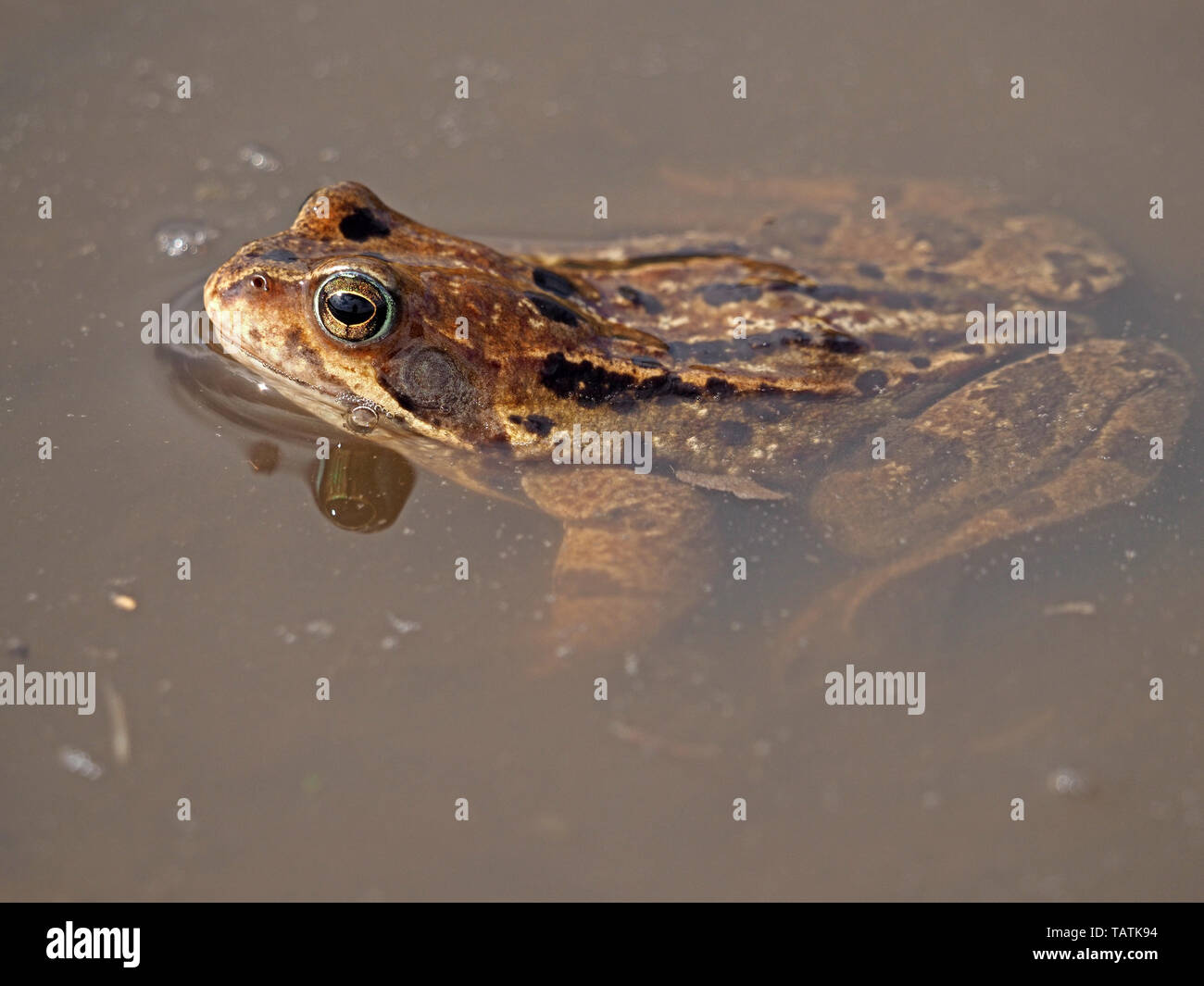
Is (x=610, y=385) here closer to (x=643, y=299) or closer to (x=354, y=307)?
(x=643, y=299)

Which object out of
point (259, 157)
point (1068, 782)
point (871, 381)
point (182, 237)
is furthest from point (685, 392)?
point (259, 157)

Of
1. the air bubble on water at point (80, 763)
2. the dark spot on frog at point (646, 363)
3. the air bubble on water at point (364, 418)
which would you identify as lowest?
the air bubble on water at point (80, 763)

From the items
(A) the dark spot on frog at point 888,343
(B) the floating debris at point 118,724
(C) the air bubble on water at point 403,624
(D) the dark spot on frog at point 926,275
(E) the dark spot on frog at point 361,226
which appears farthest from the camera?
(D) the dark spot on frog at point 926,275

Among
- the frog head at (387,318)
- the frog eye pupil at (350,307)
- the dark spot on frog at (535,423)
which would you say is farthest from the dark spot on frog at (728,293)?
the frog eye pupil at (350,307)

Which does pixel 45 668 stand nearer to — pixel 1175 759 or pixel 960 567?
pixel 960 567

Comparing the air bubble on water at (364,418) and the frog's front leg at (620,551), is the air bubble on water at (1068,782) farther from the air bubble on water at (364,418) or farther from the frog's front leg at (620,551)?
the air bubble on water at (364,418)
